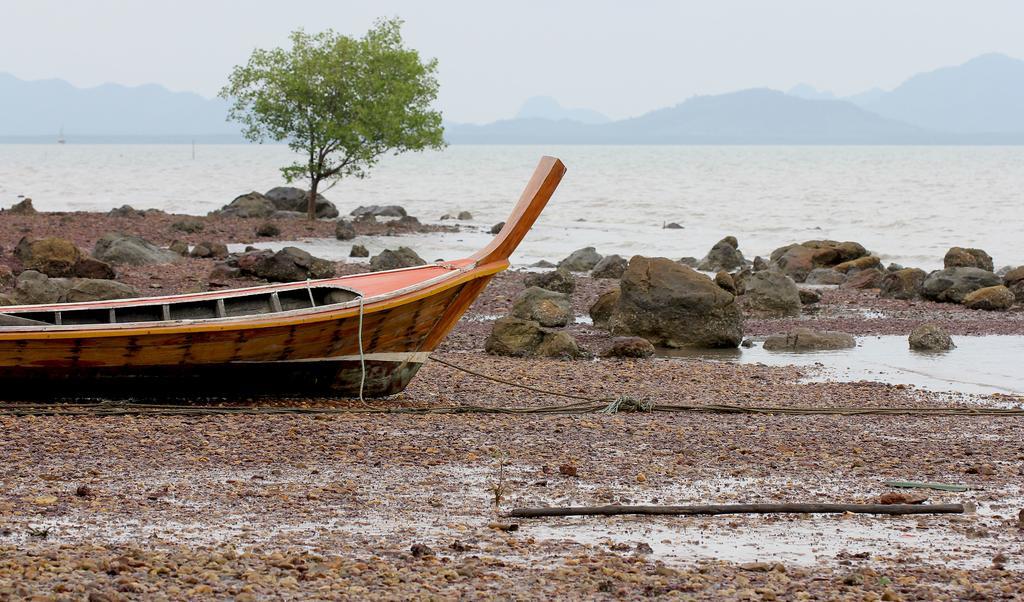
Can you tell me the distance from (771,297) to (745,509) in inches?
633

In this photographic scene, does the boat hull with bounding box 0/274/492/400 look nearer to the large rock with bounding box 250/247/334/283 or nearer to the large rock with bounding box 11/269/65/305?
the large rock with bounding box 11/269/65/305

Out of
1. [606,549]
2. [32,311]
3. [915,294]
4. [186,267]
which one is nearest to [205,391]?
[32,311]

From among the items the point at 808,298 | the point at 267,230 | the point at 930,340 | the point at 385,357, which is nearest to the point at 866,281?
the point at 808,298

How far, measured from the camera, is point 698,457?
960cm

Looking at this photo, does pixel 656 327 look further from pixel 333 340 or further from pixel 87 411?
pixel 87 411

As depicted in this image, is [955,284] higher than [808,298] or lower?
higher

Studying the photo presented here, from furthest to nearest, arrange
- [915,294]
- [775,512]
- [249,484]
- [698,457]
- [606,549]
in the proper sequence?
1. [915,294]
2. [698,457]
3. [249,484]
4. [775,512]
5. [606,549]

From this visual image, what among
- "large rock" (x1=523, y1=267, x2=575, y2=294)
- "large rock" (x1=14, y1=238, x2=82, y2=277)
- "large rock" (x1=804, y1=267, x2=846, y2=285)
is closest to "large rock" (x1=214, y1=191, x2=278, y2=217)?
"large rock" (x1=14, y1=238, x2=82, y2=277)

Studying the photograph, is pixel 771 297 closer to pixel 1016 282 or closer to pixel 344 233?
pixel 1016 282

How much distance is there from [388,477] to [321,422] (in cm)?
227

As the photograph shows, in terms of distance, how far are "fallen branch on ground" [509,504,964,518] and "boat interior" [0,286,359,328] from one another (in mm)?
4789

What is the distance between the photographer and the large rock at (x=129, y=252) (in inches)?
1058

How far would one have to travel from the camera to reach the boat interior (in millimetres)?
12000

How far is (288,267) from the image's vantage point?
25.4 m
